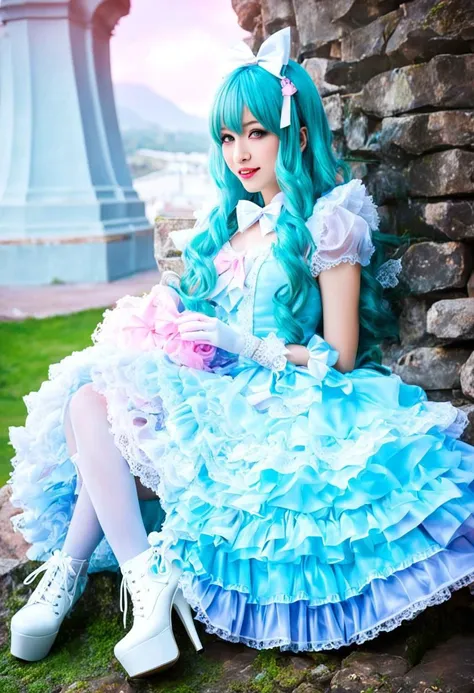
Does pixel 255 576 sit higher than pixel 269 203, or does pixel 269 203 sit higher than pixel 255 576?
pixel 269 203

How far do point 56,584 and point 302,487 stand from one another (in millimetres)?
493

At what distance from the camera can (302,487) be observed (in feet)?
4.05

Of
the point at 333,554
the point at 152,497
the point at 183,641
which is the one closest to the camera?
the point at 333,554

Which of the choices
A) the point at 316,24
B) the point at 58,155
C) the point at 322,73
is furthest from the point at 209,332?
the point at 58,155

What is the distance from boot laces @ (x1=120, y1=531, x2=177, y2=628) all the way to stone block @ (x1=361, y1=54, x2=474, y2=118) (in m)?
0.96

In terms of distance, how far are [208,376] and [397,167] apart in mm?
623

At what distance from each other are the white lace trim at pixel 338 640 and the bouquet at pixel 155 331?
392 mm

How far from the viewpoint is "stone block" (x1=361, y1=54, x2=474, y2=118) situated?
1.55 meters

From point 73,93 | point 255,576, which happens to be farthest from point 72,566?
point 73,93

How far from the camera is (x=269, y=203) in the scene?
1.58 meters

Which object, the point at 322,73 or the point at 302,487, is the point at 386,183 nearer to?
the point at 322,73

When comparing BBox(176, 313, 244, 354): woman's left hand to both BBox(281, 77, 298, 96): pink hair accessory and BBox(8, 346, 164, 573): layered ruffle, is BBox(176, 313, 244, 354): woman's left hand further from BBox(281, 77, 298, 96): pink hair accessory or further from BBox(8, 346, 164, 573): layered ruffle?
BBox(281, 77, 298, 96): pink hair accessory

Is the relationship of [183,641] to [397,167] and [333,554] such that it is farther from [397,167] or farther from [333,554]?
[397,167]

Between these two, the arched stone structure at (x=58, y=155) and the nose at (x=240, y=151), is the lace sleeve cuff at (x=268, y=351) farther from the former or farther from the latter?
the arched stone structure at (x=58, y=155)
